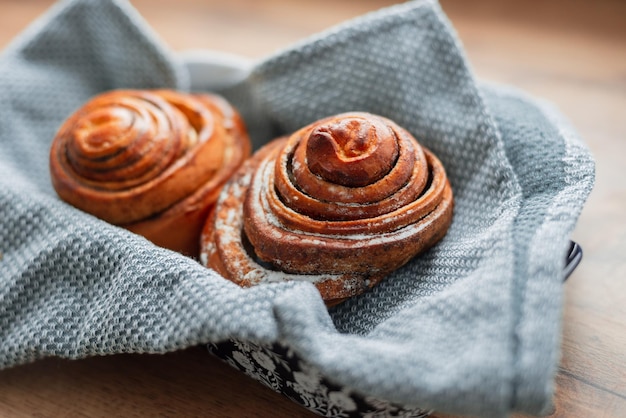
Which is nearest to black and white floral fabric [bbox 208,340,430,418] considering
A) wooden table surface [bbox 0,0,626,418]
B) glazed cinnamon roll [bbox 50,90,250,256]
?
wooden table surface [bbox 0,0,626,418]

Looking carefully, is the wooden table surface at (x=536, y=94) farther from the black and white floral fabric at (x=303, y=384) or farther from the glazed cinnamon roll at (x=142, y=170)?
the glazed cinnamon roll at (x=142, y=170)

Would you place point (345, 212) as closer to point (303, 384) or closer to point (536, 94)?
point (303, 384)

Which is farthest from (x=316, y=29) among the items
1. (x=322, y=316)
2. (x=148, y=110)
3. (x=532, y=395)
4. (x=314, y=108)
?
(x=532, y=395)

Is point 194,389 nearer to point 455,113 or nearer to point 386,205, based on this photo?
point 386,205

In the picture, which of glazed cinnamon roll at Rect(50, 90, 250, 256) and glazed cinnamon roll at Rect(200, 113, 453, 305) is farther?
glazed cinnamon roll at Rect(50, 90, 250, 256)

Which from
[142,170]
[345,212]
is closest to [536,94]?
[345,212]

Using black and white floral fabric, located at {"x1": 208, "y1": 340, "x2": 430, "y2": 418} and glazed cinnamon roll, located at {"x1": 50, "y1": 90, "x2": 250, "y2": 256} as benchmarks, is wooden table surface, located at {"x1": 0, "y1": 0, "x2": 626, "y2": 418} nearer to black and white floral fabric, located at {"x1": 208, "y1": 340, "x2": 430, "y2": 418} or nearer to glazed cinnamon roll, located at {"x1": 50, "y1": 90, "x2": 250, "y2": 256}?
black and white floral fabric, located at {"x1": 208, "y1": 340, "x2": 430, "y2": 418}

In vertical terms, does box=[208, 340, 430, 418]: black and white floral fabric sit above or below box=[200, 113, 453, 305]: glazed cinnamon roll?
below
